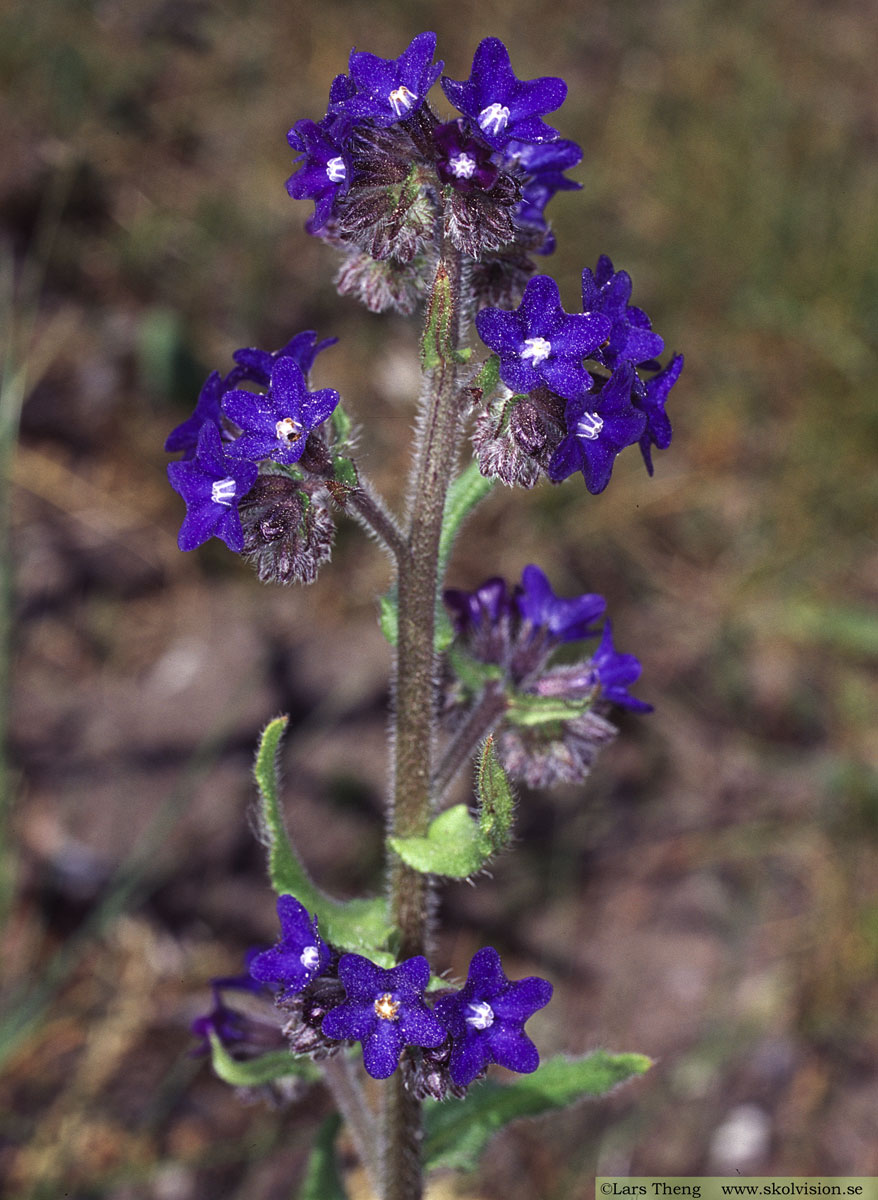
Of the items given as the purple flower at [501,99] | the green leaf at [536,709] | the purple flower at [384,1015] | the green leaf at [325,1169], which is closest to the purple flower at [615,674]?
the green leaf at [536,709]

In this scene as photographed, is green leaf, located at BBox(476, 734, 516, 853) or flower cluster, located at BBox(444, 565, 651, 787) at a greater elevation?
flower cluster, located at BBox(444, 565, 651, 787)

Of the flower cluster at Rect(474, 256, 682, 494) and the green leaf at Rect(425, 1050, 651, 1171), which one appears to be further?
the green leaf at Rect(425, 1050, 651, 1171)

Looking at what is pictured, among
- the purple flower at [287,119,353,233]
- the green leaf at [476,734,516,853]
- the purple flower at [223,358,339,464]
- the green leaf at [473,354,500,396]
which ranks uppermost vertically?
the purple flower at [287,119,353,233]

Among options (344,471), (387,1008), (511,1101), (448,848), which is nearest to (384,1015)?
(387,1008)

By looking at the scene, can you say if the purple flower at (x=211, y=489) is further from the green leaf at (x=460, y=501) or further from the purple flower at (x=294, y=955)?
the purple flower at (x=294, y=955)

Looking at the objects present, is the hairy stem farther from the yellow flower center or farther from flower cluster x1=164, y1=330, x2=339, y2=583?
the yellow flower center

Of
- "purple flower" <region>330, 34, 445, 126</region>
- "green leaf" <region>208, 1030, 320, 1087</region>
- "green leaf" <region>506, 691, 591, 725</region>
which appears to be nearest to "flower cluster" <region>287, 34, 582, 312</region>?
"purple flower" <region>330, 34, 445, 126</region>

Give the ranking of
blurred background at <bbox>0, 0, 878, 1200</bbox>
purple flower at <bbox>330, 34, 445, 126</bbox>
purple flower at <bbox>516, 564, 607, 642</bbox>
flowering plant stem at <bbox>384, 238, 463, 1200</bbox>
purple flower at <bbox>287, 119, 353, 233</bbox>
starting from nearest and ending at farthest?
A: purple flower at <bbox>330, 34, 445, 126</bbox> → purple flower at <bbox>287, 119, 353, 233</bbox> → flowering plant stem at <bbox>384, 238, 463, 1200</bbox> → purple flower at <bbox>516, 564, 607, 642</bbox> → blurred background at <bbox>0, 0, 878, 1200</bbox>
